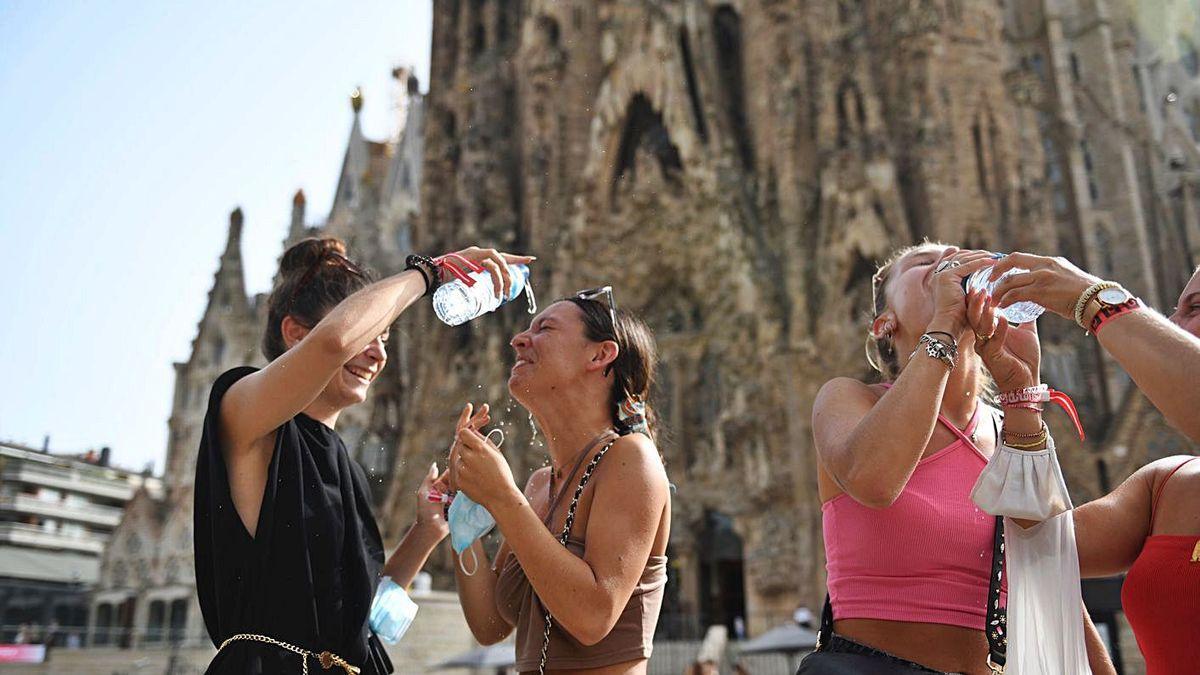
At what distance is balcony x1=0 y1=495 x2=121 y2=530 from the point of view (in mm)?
40969

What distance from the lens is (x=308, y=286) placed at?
2570 millimetres

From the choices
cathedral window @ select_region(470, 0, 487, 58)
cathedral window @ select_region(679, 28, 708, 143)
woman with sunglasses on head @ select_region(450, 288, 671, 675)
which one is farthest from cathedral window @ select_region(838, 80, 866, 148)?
woman with sunglasses on head @ select_region(450, 288, 671, 675)

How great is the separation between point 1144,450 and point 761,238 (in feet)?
25.8

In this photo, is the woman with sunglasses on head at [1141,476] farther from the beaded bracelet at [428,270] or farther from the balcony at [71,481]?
the balcony at [71,481]

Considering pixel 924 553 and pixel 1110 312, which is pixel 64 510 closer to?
pixel 924 553

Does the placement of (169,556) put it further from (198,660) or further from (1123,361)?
(1123,361)

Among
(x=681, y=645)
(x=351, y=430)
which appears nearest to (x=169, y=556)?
(x=351, y=430)

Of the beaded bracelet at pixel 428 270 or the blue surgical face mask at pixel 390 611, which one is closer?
the beaded bracelet at pixel 428 270

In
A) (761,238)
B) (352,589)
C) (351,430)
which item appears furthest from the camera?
(351,430)

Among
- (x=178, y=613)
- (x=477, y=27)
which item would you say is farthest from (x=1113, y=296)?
(x=178, y=613)

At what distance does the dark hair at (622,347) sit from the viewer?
2.64 m

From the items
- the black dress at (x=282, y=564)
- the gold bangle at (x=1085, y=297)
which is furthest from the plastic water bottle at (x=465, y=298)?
the gold bangle at (x=1085, y=297)

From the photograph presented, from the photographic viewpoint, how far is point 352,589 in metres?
2.37

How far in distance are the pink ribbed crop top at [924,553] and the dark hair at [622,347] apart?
26.4 inches
